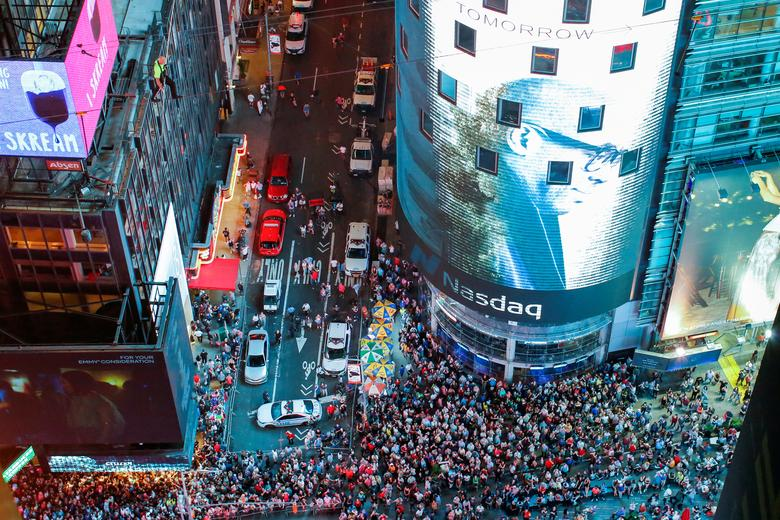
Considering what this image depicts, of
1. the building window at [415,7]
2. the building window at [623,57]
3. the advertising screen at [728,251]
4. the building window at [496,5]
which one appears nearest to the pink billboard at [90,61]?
the building window at [415,7]

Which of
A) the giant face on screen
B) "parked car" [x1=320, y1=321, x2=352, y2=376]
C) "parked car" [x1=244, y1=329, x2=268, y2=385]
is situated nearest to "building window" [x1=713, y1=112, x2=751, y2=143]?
the giant face on screen

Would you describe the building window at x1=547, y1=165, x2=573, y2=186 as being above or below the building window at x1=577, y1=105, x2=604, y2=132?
below

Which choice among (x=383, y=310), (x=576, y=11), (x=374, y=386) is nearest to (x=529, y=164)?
(x=576, y=11)

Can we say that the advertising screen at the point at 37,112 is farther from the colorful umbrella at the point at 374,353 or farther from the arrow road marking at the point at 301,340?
the colorful umbrella at the point at 374,353

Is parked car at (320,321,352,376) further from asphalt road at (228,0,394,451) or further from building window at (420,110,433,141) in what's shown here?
building window at (420,110,433,141)

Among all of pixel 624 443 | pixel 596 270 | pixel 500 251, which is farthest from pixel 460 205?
pixel 624 443

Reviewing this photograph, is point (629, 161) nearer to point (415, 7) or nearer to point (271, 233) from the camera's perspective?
point (415, 7)

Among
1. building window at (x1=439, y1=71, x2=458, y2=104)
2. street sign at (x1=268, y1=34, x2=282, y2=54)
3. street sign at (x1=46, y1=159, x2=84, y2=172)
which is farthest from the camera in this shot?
street sign at (x1=268, y1=34, x2=282, y2=54)
